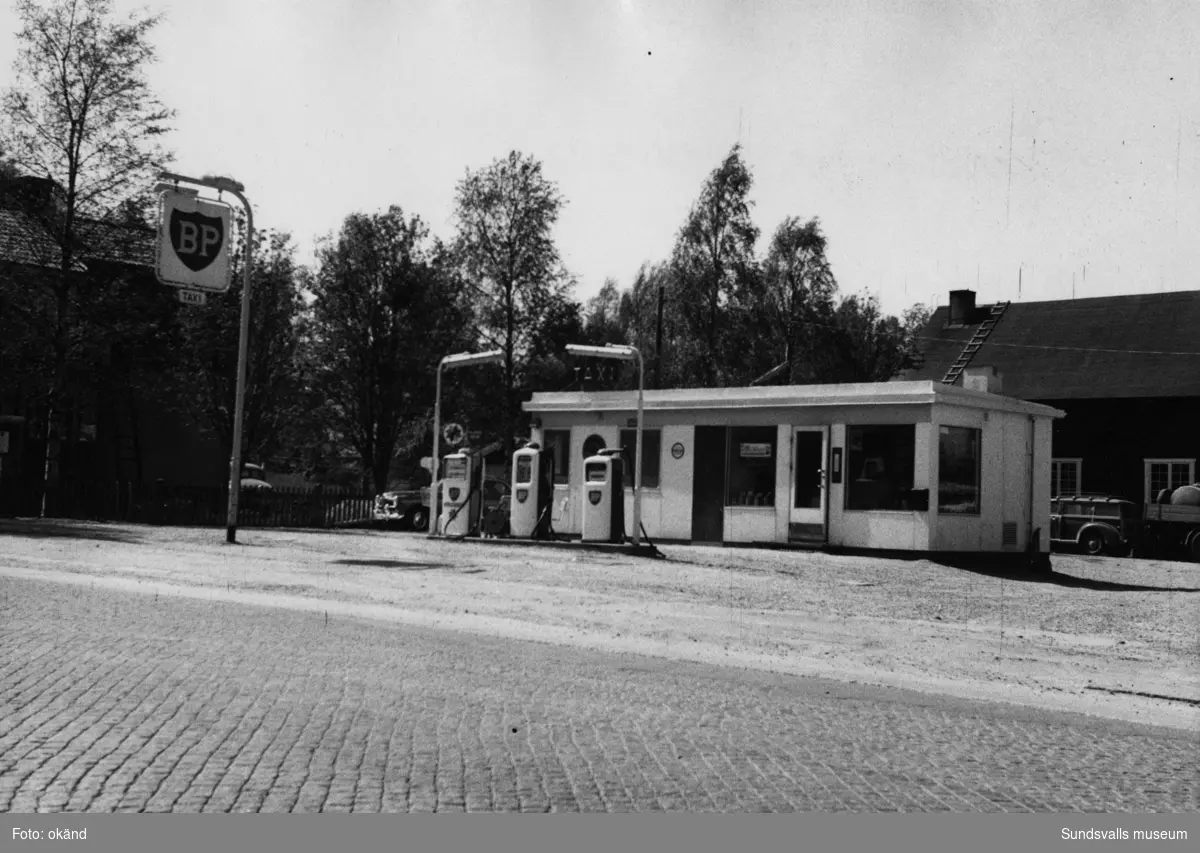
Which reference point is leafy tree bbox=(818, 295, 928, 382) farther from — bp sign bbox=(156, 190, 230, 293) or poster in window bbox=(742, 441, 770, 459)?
bp sign bbox=(156, 190, 230, 293)

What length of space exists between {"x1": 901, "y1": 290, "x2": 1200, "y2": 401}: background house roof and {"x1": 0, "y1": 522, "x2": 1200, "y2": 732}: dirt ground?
2150 cm

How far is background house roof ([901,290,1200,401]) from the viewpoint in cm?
4609

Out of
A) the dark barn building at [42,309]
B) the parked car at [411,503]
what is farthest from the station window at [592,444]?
the dark barn building at [42,309]

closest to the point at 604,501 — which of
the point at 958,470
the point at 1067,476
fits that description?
the point at 958,470

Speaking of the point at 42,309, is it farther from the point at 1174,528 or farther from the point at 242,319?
the point at 1174,528

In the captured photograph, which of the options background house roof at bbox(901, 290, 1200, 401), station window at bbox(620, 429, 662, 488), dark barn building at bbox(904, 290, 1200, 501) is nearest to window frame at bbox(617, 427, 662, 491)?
station window at bbox(620, 429, 662, 488)

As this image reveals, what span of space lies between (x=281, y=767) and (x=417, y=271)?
1712 inches

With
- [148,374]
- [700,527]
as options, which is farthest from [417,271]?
[700,527]

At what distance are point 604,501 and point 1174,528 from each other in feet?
66.4

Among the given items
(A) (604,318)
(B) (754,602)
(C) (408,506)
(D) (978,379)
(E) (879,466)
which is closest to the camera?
(B) (754,602)

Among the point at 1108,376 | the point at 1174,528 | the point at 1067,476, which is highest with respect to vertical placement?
the point at 1108,376

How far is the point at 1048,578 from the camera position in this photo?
23.8m

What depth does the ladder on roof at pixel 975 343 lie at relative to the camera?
5197 cm

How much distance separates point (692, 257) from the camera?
53.8 meters
